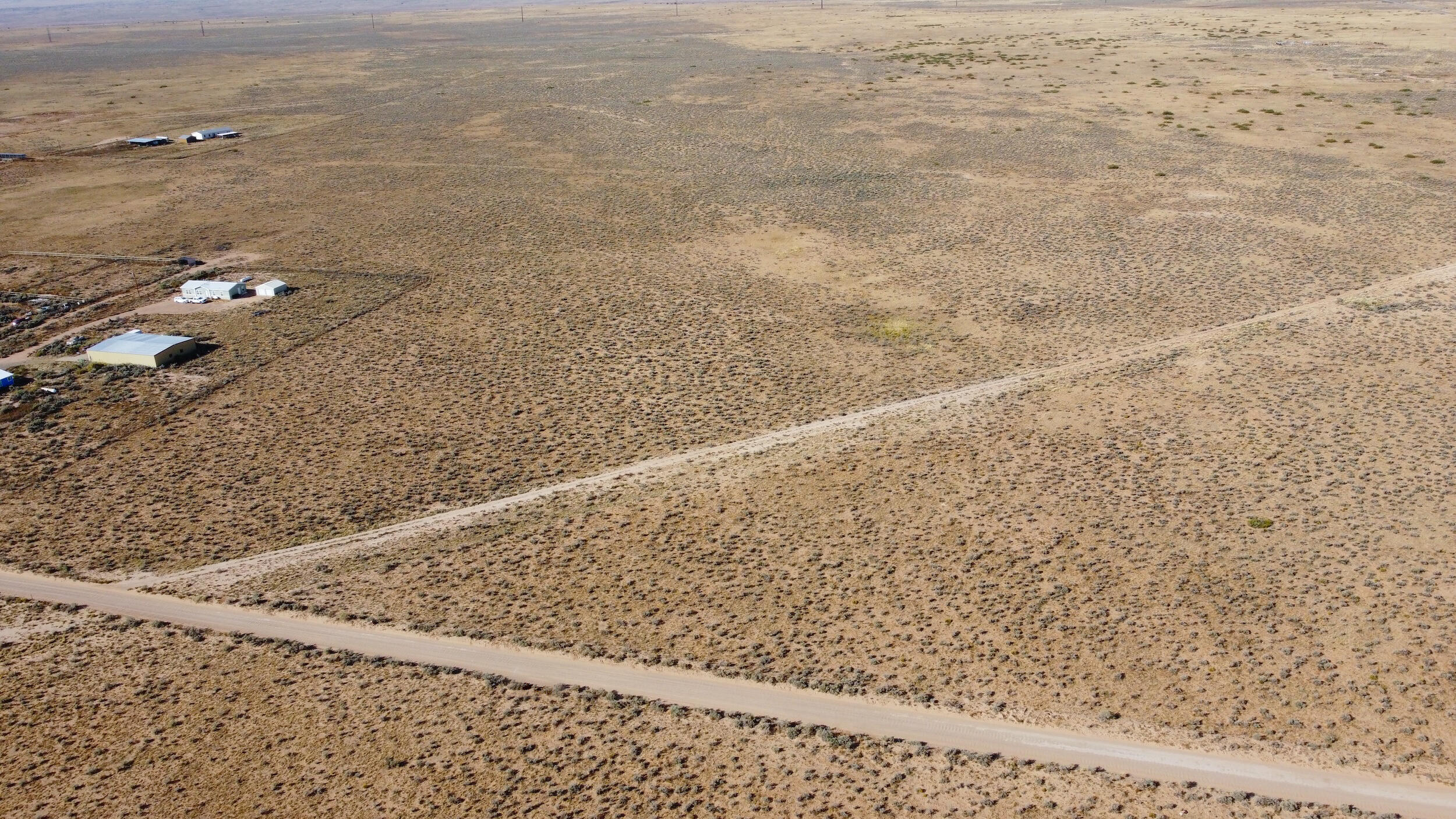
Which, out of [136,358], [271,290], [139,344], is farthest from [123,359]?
[271,290]

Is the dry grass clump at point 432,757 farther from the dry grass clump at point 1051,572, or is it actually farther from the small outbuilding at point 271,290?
the small outbuilding at point 271,290

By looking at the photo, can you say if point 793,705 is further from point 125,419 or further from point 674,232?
point 674,232

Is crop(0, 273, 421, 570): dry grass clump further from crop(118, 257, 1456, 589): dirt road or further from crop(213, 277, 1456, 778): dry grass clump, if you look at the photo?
crop(213, 277, 1456, 778): dry grass clump

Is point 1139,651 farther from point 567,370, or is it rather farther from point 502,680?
point 567,370

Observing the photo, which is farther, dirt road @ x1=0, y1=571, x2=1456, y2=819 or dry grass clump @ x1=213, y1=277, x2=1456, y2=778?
dry grass clump @ x1=213, y1=277, x2=1456, y2=778

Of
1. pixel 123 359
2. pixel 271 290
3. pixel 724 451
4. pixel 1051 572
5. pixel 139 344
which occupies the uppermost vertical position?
pixel 271 290

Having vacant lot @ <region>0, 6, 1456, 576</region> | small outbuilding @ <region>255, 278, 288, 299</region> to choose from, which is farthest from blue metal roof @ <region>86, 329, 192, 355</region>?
small outbuilding @ <region>255, 278, 288, 299</region>

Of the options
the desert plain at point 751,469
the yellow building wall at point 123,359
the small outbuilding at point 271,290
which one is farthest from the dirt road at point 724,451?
the small outbuilding at point 271,290
